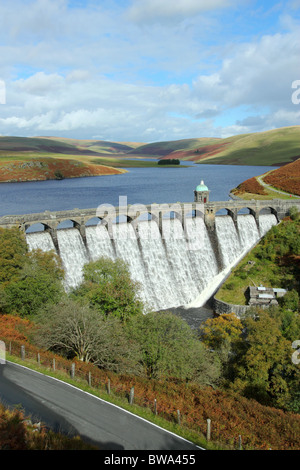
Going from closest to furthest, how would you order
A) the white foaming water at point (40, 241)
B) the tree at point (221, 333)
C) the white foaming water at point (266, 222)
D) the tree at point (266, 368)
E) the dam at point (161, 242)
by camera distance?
the tree at point (266, 368)
the tree at point (221, 333)
the white foaming water at point (40, 241)
the dam at point (161, 242)
the white foaming water at point (266, 222)

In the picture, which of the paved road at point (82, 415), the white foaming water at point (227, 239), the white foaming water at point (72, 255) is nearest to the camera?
the paved road at point (82, 415)

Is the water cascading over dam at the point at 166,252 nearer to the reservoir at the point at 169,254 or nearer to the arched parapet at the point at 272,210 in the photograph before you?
the reservoir at the point at 169,254

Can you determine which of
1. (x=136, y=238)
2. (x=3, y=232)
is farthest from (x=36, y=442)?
(x=136, y=238)

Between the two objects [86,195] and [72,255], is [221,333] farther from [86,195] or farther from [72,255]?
[86,195]

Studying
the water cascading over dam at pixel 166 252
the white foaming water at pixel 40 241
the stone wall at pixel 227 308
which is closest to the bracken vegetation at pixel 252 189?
the water cascading over dam at pixel 166 252

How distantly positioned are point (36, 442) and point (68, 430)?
3520 mm

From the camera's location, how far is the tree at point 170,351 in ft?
120

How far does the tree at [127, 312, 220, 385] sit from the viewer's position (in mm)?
36688

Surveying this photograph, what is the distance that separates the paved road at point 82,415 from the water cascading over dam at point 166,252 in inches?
1412

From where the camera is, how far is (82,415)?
24266 mm

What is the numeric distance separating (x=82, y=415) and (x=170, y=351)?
1484 centimetres

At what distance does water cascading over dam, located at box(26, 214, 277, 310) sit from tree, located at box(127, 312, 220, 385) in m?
27.0

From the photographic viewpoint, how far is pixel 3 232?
180 feet
